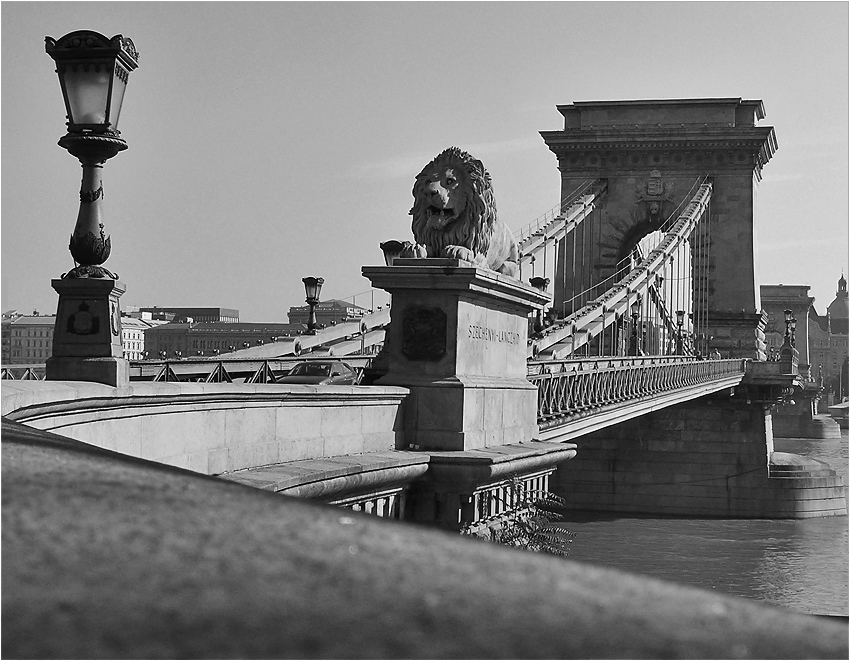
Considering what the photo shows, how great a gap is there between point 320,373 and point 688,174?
36162 mm

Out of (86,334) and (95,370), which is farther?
(86,334)

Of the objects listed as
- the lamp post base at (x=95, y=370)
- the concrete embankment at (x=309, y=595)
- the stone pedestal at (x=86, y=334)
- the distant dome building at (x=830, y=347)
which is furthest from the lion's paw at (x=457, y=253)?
the distant dome building at (x=830, y=347)

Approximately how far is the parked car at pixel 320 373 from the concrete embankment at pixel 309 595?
1962 cm

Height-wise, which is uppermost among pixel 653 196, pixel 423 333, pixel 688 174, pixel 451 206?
pixel 688 174

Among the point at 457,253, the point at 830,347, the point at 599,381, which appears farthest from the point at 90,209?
the point at 830,347

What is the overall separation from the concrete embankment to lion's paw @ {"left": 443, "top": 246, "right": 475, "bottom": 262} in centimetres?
757

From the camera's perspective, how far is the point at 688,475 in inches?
1695

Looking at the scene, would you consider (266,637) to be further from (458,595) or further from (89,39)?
(89,39)

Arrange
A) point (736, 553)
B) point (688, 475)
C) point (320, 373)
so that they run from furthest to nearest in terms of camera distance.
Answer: point (688, 475) < point (736, 553) < point (320, 373)

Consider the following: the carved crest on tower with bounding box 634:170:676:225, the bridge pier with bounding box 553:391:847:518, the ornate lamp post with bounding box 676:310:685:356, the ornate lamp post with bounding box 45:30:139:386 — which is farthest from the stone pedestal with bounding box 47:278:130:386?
the carved crest on tower with bounding box 634:170:676:225

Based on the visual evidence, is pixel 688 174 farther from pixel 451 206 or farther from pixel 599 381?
pixel 451 206

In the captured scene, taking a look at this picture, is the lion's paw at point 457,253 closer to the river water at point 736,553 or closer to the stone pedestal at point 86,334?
the stone pedestal at point 86,334

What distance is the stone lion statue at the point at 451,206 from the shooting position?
9.50 m

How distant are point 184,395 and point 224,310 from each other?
379 feet
